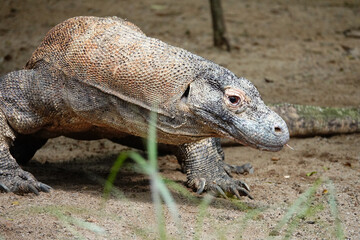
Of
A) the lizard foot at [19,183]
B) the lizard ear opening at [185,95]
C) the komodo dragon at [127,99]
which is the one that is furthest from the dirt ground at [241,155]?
→ the lizard ear opening at [185,95]

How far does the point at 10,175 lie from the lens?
4.14 meters

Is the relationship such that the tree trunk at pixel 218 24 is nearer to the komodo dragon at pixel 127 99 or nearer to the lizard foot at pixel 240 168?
the lizard foot at pixel 240 168

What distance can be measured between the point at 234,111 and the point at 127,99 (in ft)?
2.23

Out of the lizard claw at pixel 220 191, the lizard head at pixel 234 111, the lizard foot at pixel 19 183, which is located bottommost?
the lizard claw at pixel 220 191

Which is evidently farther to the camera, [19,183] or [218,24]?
[218,24]

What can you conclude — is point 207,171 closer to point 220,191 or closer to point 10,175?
point 220,191

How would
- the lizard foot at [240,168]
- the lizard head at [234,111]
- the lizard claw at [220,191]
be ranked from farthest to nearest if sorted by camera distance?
the lizard foot at [240,168] → the lizard claw at [220,191] → the lizard head at [234,111]

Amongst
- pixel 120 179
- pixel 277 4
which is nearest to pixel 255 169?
pixel 120 179

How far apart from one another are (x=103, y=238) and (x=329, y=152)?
119 inches

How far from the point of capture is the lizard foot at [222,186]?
173 inches

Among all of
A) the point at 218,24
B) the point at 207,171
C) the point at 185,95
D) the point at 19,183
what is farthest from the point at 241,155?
the point at 218,24

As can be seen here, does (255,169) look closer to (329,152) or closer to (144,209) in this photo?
(329,152)

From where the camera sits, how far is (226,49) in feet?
A: 28.9

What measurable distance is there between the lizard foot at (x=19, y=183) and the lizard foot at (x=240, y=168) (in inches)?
65.5
